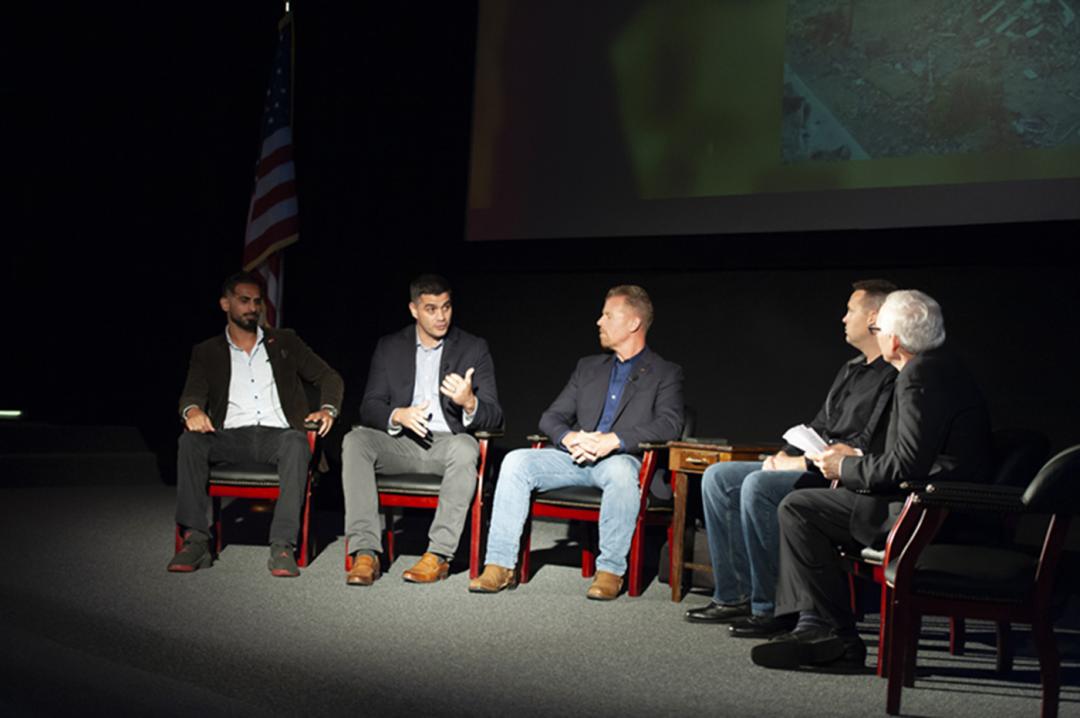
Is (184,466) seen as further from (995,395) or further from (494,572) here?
(995,395)

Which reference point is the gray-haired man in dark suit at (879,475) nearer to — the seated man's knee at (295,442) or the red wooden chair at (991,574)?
the red wooden chair at (991,574)

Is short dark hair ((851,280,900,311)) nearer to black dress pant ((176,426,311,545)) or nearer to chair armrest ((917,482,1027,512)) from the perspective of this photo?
chair armrest ((917,482,1027,512))

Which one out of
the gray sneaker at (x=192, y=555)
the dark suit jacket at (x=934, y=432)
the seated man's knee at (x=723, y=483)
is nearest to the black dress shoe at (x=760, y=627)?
the seated man's knee at (x=723, y=483)

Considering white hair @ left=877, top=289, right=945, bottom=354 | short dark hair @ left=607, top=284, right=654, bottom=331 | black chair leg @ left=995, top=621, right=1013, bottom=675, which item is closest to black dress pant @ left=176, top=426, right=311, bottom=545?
short dark hair @ left=607, top=284, right=654, bottom=331

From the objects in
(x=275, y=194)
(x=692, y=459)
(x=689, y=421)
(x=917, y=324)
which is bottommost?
(x=692, y=459)

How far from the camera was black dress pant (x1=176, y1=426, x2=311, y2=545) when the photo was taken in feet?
14.1

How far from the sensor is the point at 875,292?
3688mm

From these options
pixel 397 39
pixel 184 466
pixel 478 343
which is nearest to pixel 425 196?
pixel 397 39

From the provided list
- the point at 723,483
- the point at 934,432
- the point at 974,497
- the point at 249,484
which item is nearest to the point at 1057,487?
the point at 974,497

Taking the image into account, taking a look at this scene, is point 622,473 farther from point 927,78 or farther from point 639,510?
point 927,78

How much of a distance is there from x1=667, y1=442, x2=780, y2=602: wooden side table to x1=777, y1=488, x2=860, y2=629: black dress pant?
0.67m

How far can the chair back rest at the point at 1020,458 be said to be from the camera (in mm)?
3016

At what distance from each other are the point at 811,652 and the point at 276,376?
265 cm

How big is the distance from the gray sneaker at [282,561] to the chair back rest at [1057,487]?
2648 millimetres
